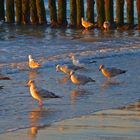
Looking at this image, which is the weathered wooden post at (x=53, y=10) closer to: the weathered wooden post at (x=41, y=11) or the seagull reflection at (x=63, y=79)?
the weathered wooden post at (x=41, y=11)

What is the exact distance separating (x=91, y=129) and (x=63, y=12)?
1866 centimetres

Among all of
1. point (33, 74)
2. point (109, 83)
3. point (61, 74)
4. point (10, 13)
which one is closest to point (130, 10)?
point (10, 13)

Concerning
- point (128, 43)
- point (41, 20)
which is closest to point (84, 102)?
point (128, 43)

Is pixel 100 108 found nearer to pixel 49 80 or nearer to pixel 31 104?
pixel 31 104

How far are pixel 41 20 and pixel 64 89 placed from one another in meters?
16.1

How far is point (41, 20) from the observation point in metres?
27.4

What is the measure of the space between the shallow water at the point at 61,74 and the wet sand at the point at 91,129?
9.8 inches

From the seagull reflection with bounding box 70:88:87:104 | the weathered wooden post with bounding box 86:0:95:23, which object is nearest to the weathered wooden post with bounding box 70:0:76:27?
the weathered wooden post with bounding box 86:0:95:23

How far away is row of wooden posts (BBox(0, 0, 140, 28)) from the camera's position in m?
25.3

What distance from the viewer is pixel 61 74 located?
1345 cm

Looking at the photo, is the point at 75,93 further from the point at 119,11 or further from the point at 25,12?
the point at 25,12

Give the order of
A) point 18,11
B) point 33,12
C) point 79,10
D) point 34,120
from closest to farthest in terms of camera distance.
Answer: point 34,120 → point 79,10 → point 33,12 → point 18,11

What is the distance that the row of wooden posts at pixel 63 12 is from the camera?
25312 mm

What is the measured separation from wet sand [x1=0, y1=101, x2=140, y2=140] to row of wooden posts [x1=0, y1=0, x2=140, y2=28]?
16.0m
